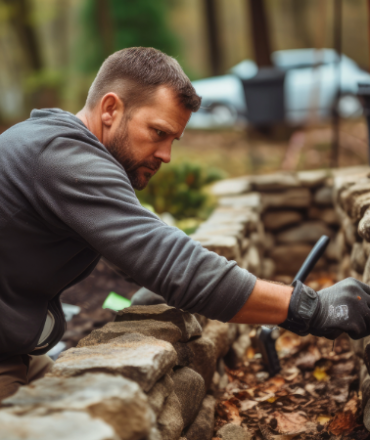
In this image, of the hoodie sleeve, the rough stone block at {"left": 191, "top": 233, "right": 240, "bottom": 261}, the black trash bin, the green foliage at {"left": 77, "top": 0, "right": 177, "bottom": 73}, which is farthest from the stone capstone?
the green foliage at {"left": 77, "top": 0, "right": 177, "bottom": 73}

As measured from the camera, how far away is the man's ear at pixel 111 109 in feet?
6.23

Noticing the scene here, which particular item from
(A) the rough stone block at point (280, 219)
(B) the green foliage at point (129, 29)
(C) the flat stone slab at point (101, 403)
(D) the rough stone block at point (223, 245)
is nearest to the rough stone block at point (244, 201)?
(A) the rough stone block at point (280, 219)

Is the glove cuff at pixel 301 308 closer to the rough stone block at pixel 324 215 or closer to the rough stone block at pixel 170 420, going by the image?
→ the rough stone block at pixel 170 420

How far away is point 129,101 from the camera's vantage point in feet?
6.19

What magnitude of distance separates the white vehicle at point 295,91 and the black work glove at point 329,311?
22.1 ft

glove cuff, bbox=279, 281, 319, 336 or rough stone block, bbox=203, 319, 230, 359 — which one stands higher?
glove cuff, bbox=279, 281, 319, 336

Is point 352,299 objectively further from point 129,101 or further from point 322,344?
point 322,344

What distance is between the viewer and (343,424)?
2.13m

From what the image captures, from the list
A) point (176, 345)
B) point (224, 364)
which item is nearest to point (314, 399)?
point (224, 364)

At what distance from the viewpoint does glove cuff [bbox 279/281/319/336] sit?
1.64 meters

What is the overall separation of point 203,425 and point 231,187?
2.86 metres

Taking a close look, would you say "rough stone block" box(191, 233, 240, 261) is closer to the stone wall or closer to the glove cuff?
the stone wall

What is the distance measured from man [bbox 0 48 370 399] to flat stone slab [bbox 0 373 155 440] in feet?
1.34

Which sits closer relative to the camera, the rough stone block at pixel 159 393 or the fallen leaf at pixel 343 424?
the rough stone block at pixel 159 393
